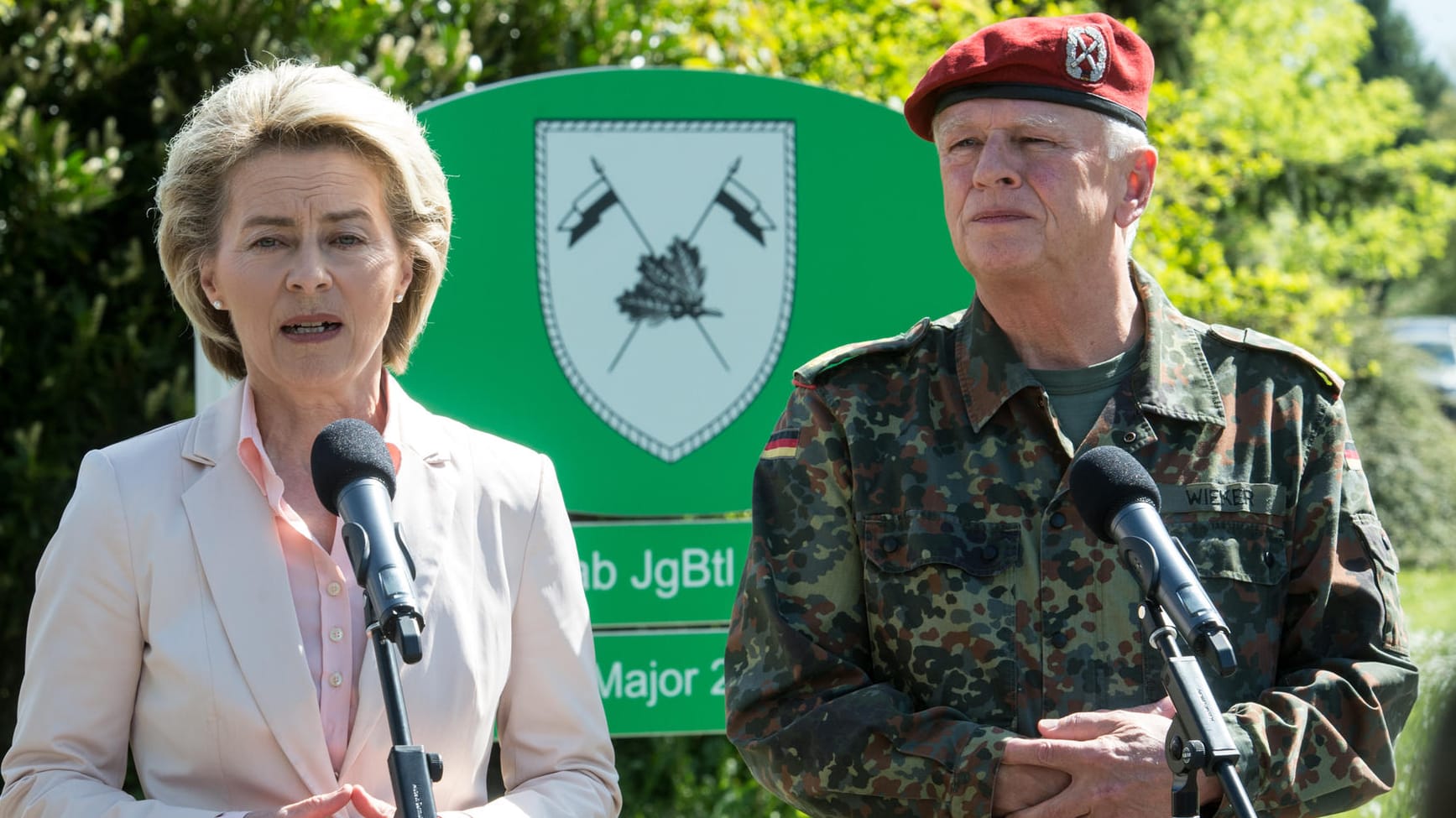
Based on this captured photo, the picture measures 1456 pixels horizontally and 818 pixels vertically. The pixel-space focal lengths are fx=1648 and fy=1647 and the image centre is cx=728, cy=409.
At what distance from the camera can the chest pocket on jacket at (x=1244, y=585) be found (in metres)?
2.75

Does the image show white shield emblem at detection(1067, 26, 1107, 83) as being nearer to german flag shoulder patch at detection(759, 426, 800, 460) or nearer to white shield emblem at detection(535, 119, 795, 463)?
german flag shoulder patch at detection(759, 426, 800, 460)

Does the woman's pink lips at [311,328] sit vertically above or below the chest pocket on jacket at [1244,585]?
above

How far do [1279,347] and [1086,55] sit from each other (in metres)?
0.63

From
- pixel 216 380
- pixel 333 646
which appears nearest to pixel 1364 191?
pixel 216 380

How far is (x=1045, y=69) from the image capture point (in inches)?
112

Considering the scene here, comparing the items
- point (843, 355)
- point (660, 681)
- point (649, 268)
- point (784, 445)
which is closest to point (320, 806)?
point (784, 445)

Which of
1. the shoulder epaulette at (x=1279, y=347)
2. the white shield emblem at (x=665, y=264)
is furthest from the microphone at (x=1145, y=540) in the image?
the white shield emblem at (x=665, y=264)

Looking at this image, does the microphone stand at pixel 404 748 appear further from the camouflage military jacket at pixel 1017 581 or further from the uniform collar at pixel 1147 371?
the uniform collar at pixel 1147 371

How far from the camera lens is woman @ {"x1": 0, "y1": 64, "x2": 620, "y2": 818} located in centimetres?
253

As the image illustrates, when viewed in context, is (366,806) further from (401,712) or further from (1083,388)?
(1083,388)

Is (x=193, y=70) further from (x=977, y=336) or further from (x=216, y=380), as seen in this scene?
(x=977, y=336)

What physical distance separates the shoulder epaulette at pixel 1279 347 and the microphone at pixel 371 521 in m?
1.57

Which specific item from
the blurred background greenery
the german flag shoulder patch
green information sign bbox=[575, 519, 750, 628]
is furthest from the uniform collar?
green information sign bbox=[575, 519, 750, 628]

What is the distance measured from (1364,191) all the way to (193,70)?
14.2m
